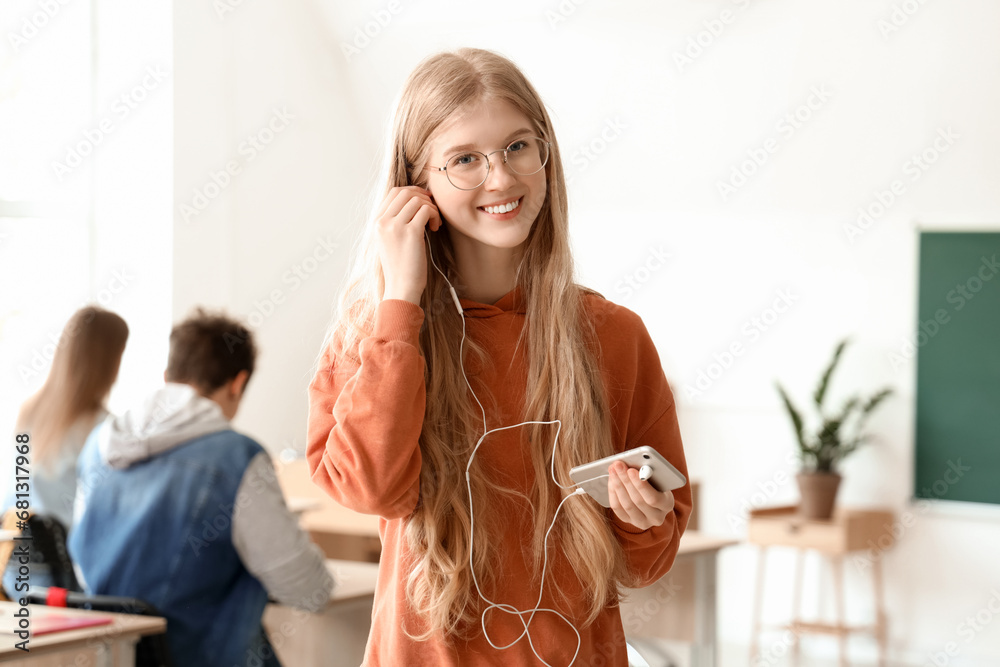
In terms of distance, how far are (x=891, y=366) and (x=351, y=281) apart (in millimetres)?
4429

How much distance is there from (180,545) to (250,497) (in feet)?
0.68

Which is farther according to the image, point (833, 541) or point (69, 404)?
point (833, 541)

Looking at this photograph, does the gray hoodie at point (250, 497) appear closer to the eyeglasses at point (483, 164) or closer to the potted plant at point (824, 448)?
the eyeglasses at point (483, 164)

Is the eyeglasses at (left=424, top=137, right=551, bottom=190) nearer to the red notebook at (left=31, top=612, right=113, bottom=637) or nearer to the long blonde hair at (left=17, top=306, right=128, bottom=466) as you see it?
the red notebook at (left=31, top=612, right=113, bottom=637)

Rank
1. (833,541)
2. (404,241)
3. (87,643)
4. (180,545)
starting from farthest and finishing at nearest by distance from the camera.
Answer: (833,541)
(180,545)
(87,643)
(404,241)

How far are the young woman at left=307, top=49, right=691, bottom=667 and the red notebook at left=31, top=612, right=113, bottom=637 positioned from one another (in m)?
1.30

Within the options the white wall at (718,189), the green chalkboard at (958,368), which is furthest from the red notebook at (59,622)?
the green chalkboard at (958,368)

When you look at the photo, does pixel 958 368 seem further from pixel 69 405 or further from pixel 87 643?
pixel 87 643

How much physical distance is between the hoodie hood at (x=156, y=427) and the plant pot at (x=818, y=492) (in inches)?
132

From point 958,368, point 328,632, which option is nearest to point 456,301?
point 328,632

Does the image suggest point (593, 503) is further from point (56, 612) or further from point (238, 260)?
point (238, 260)

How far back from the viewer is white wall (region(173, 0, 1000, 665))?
16.8ft

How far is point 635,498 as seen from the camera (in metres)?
1.24

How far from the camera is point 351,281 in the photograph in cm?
149
